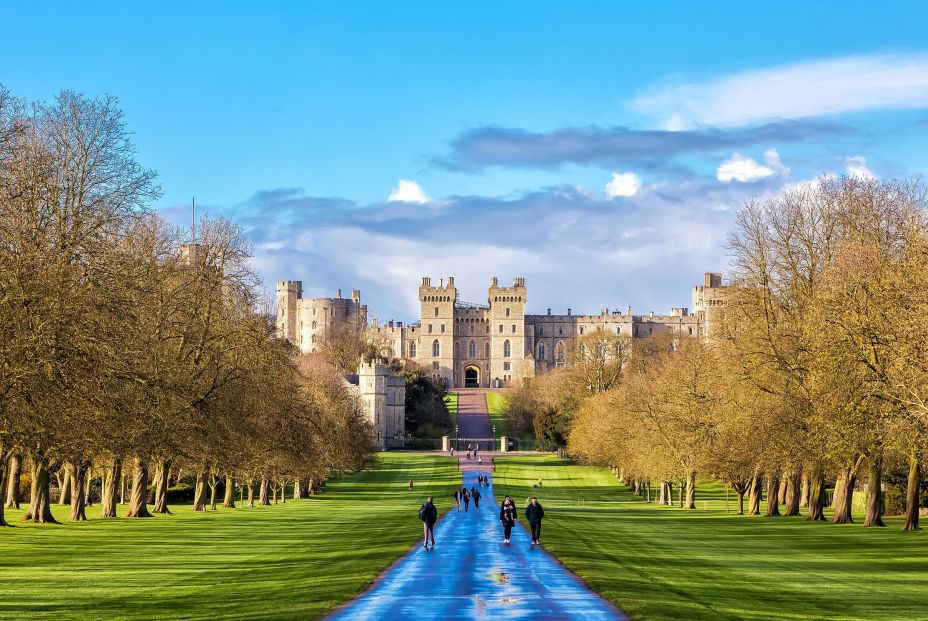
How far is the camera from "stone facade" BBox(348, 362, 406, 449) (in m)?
119

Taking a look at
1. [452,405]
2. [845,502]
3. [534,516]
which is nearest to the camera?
[534,516]

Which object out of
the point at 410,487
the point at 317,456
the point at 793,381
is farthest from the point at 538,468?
the point at 793,381

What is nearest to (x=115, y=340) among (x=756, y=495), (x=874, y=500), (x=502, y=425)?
(x=874, y=500)

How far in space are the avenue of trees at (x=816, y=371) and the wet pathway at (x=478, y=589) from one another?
1045cm

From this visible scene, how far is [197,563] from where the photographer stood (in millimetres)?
25766

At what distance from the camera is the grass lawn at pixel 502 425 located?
12506 cm

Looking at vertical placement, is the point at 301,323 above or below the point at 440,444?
above

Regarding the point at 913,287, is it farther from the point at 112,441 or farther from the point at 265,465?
the point at 265,465

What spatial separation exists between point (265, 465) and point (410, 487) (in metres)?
28.1

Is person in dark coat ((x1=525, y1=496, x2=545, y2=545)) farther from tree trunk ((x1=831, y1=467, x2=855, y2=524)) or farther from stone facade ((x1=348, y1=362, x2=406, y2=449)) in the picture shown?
stone facade ((x1=348, y1=362, x2=406, y2=449))

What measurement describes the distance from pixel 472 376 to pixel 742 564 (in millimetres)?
164239

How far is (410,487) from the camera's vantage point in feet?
253

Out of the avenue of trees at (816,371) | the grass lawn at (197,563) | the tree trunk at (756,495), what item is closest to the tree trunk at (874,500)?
the avenue of trees at (816,371)

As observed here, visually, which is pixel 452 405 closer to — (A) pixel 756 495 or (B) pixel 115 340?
(A) pixel 756 495
